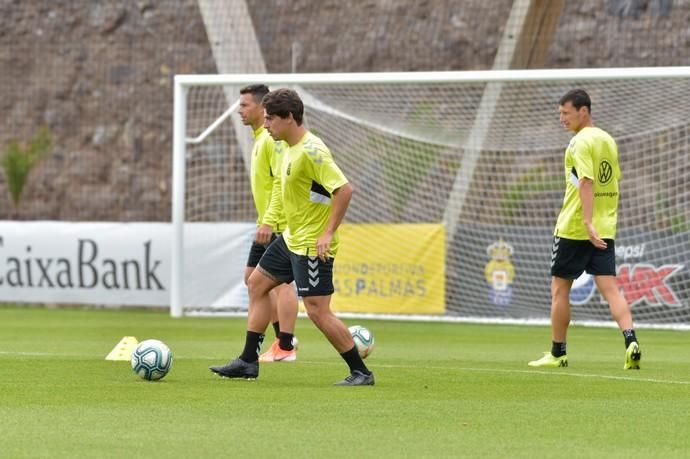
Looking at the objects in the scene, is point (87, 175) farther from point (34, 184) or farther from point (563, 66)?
point (563, 66)

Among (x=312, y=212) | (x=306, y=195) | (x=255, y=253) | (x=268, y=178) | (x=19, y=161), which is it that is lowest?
(x=255, y=253)

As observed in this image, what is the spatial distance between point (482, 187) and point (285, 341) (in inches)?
328

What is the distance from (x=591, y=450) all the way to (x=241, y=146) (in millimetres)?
15095

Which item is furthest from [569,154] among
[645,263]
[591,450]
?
[645,263]

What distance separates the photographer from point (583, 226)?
38.0ft

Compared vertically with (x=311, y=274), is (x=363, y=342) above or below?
below

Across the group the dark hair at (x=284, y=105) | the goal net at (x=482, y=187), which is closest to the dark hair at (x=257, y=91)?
the dark hair at (x=284, y=105)

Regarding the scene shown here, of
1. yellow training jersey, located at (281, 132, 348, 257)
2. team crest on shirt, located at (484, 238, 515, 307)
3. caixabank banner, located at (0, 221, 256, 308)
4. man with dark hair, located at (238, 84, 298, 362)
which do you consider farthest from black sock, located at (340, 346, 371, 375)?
caixabank banner, located at (0, 221, 256, 308)

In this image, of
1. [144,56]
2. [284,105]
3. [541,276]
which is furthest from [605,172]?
[144,56]

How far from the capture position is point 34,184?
3136 cm

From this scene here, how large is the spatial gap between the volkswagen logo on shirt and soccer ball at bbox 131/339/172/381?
369cm

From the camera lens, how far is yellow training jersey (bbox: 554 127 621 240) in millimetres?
11477

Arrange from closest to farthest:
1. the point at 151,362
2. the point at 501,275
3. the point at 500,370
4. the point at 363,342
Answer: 1. the point at 151,362
2. the point at 500,370
3. the point at 363,342
4. the point at 501,275

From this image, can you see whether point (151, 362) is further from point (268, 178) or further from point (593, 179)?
point (593, 179)
